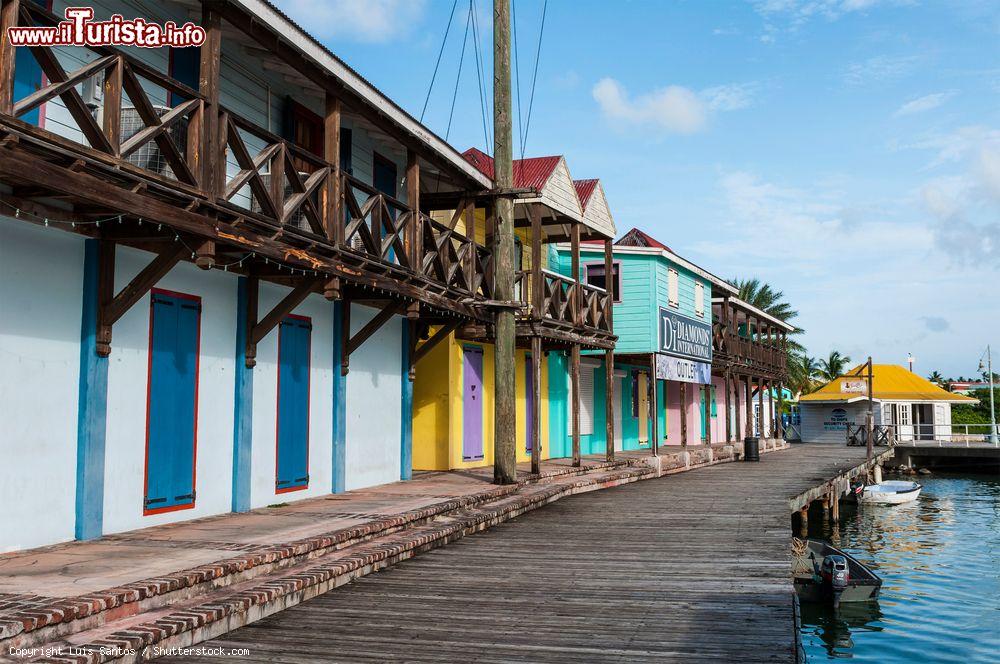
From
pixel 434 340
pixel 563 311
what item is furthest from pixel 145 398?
pixel 563 311

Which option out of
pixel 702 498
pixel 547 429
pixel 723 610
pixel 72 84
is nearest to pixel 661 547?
pixel 723 610

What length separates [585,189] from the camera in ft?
71.3

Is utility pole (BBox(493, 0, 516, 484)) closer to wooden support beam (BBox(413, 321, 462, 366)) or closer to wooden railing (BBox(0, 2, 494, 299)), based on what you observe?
wooden support beam (BBox(413, 321, 462, 366))

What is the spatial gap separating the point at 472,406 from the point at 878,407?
38.1 metres

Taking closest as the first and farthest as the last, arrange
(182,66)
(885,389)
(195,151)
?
(195,151) < (182,66) < (885,389)

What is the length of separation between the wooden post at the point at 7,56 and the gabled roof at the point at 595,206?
15087mm

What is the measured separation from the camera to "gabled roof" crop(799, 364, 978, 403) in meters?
47.5

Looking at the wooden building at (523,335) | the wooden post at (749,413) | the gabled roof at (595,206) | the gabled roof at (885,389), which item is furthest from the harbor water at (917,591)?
the gabled roof at (885,389)

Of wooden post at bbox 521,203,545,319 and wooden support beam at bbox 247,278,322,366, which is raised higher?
wooden post at bbox 521,203,545,319

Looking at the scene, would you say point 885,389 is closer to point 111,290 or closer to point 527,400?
point 527,400

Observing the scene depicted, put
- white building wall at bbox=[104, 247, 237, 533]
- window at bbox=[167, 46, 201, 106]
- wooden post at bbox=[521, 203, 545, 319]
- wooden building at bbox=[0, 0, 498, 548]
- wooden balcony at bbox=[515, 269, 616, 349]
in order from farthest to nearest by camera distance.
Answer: wooden balcony at bbox=[515, 269, 616, 349] < wooden post at bbox=[521, 203, 545, 319] < window at bbox=[167, 46, 201, 106] < white building wall at bbox=[104, 247, 237, 533] < wooden building at bbox=[0, 0, 498, 548]

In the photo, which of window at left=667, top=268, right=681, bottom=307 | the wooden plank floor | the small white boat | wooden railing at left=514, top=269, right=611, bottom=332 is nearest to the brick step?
the wooden plank floor

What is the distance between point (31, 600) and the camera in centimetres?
552

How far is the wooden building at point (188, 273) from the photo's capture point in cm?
751
